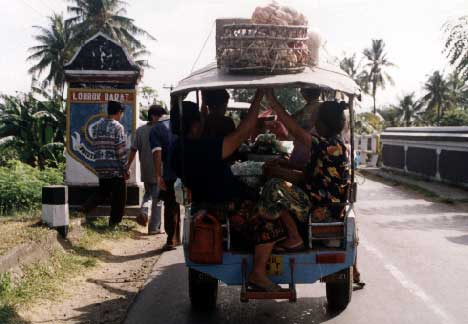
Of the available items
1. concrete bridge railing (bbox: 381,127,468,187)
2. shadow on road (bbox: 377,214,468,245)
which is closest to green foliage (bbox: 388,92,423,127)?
concrete bridge railing (bbox: 381,127,468,187)

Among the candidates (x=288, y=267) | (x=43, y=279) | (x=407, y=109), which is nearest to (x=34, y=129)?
(x=43, y=279)

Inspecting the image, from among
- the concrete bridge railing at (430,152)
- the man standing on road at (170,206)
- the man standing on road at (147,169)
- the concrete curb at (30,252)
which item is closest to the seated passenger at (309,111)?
the man standing on road at (170,206)

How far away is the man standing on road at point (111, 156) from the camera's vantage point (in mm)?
9133

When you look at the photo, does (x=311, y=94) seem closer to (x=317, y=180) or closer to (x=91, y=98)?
(x=317, y=180)

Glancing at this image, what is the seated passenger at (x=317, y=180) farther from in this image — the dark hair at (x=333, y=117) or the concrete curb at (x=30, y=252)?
the concrete curb at (x=30, y=252)

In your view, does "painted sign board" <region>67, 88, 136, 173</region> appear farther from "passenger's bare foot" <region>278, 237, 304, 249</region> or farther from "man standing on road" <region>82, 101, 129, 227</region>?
"passenger's bare foot" <region>278, 237, 304, 249</region>

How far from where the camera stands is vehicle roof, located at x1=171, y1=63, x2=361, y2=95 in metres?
4.87

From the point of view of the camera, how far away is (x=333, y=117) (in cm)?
521

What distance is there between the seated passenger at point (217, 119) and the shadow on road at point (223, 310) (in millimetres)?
1675

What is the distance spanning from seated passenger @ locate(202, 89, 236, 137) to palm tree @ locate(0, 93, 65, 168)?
12.8 metres

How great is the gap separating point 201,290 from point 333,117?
2.00 m

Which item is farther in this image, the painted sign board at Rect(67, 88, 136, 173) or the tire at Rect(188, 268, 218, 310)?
the painted sign board at Rect(67, 88, 136, 173)

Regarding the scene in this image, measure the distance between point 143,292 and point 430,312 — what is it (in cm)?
287

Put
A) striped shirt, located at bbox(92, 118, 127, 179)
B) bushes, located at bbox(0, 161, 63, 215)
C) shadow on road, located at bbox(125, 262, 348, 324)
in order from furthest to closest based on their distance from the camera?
bushes, located at bbox(0, 161, 63, 215)
striped shirt, located at bbox(92, 118, 127, 179)
shadow on road, located at bbox(125, 262, 348, 324)
